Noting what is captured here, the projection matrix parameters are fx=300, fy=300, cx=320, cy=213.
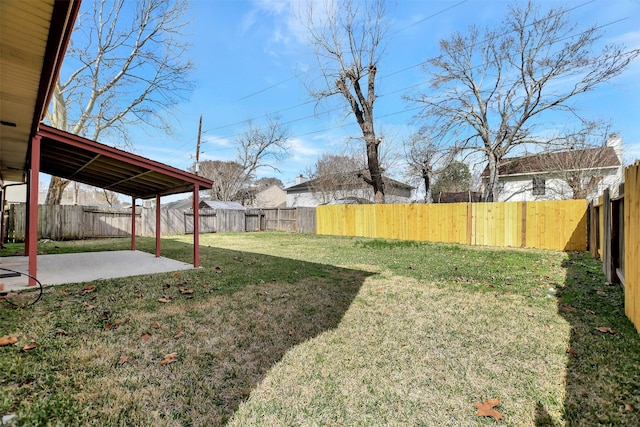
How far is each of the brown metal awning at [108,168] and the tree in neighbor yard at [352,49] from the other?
9.75 m

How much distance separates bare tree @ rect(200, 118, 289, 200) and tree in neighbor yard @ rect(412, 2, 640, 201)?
16.2 m

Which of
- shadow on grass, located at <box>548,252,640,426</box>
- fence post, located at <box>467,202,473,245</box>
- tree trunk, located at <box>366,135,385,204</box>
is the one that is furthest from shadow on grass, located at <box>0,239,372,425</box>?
tree trunk, located at <box>366,135,385,204</box>

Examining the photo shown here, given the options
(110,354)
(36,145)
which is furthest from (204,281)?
(36,145)

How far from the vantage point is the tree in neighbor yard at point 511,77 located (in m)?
13.6

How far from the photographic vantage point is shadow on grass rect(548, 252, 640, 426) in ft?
5.88

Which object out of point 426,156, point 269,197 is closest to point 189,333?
point 426,156

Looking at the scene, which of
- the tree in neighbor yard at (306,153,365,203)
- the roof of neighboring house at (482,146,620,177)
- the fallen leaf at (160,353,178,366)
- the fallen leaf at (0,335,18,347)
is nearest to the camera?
the fallen leaf at (160,353,178,366)

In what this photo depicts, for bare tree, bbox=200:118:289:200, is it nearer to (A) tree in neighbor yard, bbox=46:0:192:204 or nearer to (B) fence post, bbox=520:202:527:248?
(A) tree in neighbor yard, bbox=46:0:192:204

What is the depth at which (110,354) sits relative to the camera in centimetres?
246

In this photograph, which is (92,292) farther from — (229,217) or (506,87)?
(506,87)

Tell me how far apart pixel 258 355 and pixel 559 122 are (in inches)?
743

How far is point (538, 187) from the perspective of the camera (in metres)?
20.0

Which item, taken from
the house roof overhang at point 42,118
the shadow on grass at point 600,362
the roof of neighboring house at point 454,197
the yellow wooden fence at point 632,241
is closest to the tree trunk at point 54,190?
the house roof overhang at point 42,118

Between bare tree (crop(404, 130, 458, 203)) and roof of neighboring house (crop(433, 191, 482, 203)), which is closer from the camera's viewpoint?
bare tree (crop(404, 130, 458, 203))
